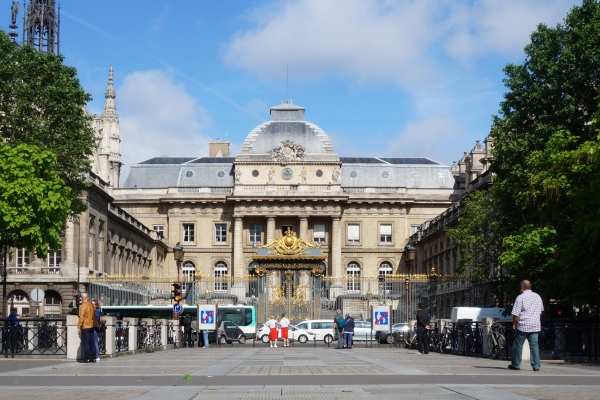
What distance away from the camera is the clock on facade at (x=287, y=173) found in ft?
352

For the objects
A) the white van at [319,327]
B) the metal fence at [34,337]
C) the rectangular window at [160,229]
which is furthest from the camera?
the rectangular window at [160,229]

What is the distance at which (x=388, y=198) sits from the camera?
362 ft

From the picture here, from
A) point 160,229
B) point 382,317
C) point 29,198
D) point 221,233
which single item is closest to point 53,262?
point 29,198

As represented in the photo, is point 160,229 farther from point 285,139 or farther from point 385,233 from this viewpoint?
point 385,233

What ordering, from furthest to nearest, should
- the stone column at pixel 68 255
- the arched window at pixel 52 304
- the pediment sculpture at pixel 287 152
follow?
the pediment sculpture at pixel 287 152 < the arched window at pixel 52 304 < the stone column at pixel 68 255

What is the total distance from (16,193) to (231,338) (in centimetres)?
1917

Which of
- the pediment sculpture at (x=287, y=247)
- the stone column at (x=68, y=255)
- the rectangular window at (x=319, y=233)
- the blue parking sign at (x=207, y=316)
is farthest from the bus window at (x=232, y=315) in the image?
the rectangular window at (x=319, y=233)

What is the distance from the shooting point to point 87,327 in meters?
27.4

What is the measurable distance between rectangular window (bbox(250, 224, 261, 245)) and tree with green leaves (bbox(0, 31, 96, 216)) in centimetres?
5660

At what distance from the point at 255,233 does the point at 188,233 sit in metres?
7.24

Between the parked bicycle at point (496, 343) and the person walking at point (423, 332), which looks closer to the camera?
the parked bicycle at point (496, 343)

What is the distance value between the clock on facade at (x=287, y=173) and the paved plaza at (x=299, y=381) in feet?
268

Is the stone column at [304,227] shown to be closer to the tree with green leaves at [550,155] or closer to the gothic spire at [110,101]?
the gothic spire at [110,101]

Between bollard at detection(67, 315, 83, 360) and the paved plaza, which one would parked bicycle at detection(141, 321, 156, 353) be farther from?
the paved plaza
